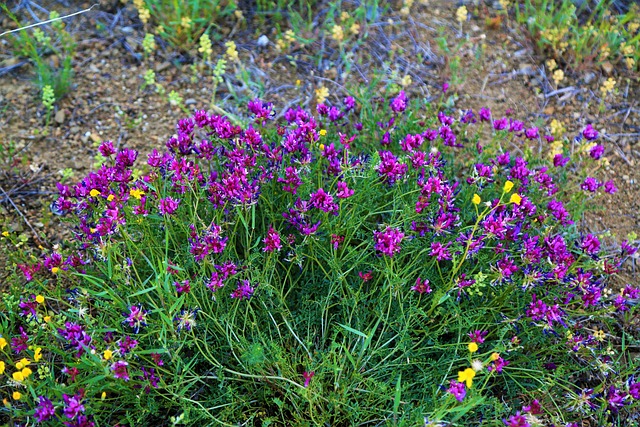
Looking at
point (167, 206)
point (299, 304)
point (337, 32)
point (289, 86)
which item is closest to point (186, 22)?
point (289, 86)

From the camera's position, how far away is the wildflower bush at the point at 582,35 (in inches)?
163

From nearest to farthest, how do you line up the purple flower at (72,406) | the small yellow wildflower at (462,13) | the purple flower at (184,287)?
the purple flower at (72,406) → the purple flower at (184,287) → the small yellow wildflower at (462,13)

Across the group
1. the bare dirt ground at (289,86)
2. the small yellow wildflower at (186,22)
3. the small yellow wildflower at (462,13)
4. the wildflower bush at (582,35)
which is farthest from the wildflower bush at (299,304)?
the small yellow wildflower at (462,13)

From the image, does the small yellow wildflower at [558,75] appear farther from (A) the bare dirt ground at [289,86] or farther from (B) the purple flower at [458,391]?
(B) the purple flower at [458,391]

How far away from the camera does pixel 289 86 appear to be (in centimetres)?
404

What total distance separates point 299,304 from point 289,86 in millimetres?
1840

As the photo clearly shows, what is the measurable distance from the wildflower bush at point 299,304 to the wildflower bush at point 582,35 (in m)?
1.67

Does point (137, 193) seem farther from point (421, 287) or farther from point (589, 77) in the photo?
point (589, 77)

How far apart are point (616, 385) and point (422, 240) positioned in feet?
3.23

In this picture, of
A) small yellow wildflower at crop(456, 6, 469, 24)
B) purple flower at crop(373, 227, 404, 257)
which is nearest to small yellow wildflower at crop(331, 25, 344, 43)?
small yellow wildflower at crop(456, 6, 469, 24)

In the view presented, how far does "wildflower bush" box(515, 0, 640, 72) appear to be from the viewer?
4152 mm

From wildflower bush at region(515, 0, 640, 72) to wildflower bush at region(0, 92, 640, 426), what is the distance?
167 centimetres

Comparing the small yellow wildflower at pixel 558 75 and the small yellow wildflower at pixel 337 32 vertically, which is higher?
the small yellow wildflower at pixel 337 32

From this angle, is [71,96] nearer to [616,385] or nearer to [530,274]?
[530,274]
